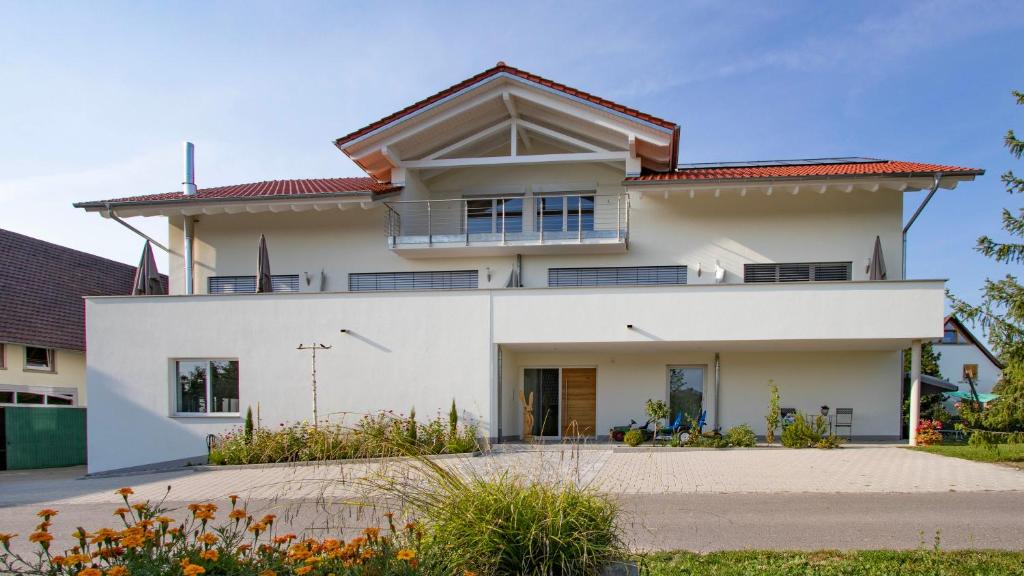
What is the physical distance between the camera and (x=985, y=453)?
13.6 metres

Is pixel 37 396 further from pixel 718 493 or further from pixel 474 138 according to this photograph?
pixel 718 493

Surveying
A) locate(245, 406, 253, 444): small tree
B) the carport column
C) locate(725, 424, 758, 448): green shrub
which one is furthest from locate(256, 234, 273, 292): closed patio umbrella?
the carport column

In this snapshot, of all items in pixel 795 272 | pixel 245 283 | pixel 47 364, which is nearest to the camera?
pixel 795 272

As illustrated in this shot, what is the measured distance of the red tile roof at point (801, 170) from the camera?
1533cm

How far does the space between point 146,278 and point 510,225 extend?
9.28 metres

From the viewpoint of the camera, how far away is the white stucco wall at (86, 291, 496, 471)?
14.6 metres

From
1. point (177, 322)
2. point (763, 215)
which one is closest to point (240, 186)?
point (177, 322)

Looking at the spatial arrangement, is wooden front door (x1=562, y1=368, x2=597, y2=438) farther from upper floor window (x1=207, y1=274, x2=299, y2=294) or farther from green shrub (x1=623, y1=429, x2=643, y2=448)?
upper floor window (x1=207, y1=274, x2=299, y2=294)

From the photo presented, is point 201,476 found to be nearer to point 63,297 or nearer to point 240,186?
point 240,186

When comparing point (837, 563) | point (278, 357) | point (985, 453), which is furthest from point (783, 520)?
point (278, 357)

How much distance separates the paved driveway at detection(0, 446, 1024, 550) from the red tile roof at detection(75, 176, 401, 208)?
696 centimetres

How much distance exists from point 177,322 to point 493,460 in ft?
40.4

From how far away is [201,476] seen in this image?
12133 millimetres

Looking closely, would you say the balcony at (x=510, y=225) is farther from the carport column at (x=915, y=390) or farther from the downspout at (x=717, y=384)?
the carport column at (x=915, y=390)
